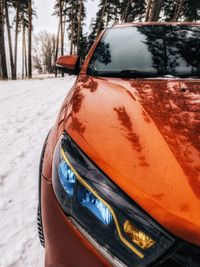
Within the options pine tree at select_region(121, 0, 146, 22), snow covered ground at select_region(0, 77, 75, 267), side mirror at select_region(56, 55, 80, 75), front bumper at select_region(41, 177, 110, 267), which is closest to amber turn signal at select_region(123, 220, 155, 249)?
front bumper at select_region(41, 177, 110, 267)

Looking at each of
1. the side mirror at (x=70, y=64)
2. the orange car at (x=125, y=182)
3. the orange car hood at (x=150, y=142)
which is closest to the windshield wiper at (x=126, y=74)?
the orange car hood at (x=150, y=142)

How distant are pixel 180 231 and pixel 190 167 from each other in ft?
0.83

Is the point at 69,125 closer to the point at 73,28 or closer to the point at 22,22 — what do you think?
the point at 22,22

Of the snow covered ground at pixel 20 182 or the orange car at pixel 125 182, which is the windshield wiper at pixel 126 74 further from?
the snow covered ground at pixel 20 182

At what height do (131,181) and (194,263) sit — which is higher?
(131,181)

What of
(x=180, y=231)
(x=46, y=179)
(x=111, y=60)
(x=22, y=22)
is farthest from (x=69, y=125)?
(x=22, y=22)

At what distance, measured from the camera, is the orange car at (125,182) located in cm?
89

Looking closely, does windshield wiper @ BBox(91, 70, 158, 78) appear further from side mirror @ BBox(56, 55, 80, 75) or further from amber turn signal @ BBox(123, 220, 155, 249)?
amber turn signal @ BBox(123, 220, 155, 249)

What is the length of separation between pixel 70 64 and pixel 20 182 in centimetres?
120

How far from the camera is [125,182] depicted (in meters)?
0.99

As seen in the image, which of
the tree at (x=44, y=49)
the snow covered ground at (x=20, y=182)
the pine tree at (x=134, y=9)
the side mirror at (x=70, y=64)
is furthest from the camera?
the tree at (x=44, y=49)

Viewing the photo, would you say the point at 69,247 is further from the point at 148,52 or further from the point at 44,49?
the point at 44,49

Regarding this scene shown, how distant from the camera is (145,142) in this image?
3.92 feet

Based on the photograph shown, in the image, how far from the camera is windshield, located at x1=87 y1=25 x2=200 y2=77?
2.26m
